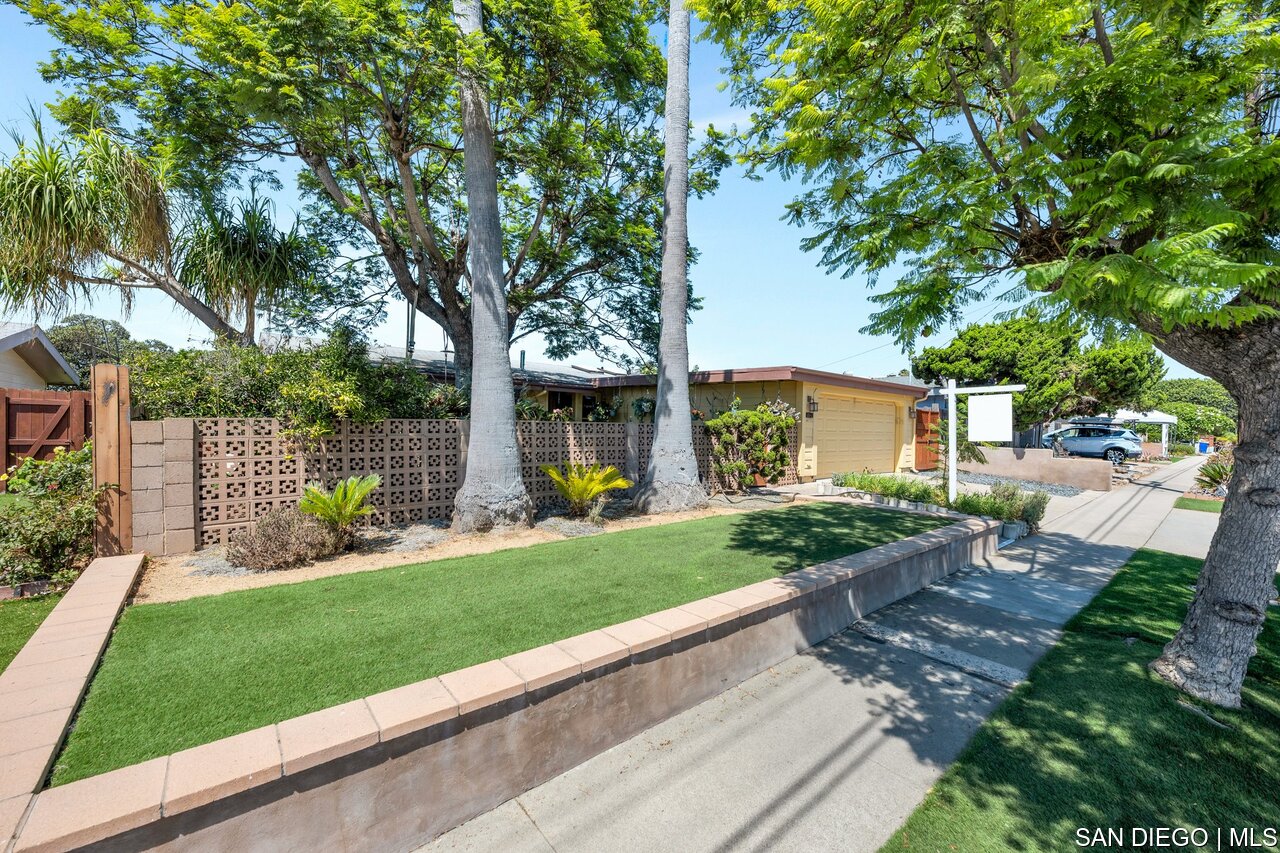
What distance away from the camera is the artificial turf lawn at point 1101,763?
7.57ft

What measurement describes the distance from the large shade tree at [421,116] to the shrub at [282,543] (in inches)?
129

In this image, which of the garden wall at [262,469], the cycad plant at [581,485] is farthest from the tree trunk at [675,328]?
the garden wall at [262,469]

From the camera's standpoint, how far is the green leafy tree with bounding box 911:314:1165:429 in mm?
15711

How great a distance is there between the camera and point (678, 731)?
298cm

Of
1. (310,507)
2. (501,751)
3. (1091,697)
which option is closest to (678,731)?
(501,751)

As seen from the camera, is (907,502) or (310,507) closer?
(310,507)

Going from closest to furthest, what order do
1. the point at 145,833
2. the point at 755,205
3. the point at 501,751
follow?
the point at 145,833 < the point at 501,751 < the point at 755,205

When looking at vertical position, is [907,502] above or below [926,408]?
below

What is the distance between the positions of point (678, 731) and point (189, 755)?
7.39 ft

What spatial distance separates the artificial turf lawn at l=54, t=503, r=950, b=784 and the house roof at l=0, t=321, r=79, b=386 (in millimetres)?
9833

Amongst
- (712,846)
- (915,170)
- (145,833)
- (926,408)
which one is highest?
(915,170)

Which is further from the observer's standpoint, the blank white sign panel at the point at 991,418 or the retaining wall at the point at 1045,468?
the retaining wall at the point at 1045,468

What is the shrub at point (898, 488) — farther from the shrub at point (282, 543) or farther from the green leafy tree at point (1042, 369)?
the shrub at point (282, 543)

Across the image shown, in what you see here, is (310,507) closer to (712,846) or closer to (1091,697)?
(712,846)
